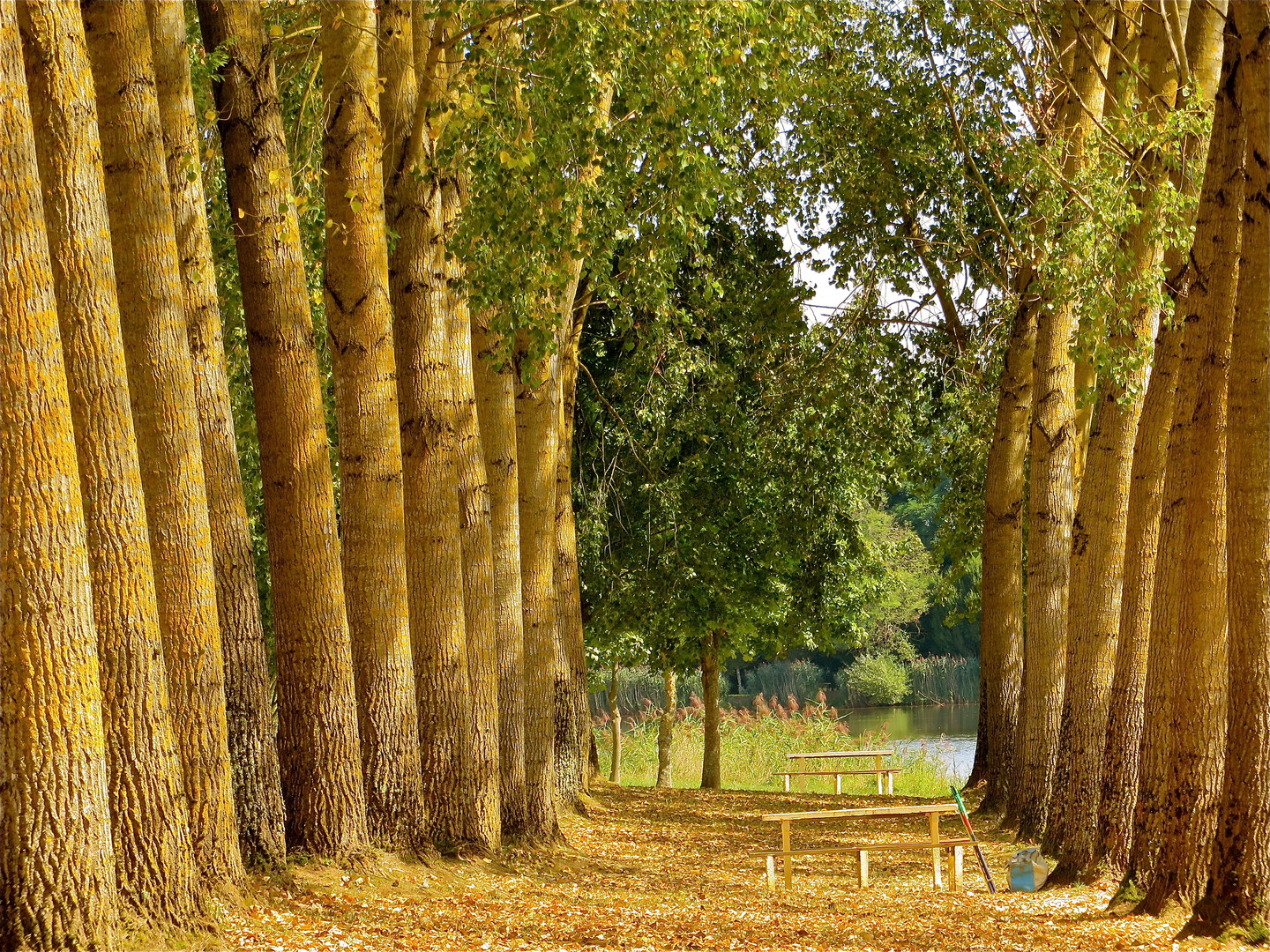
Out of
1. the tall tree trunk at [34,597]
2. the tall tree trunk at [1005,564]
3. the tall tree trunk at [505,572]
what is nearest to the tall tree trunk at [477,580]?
the tall tree trunk at [505,572]

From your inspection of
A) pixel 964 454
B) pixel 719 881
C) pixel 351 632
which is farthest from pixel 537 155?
pixel 964 454

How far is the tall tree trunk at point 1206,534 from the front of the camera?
6.19m

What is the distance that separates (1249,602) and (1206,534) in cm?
49

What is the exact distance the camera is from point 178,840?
5.00 metres

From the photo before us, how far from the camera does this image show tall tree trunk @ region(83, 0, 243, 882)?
5.43 meters

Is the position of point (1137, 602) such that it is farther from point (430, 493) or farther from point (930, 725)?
point (930, 725)

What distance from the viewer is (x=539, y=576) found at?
10.5m

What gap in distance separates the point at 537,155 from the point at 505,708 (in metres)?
3.96

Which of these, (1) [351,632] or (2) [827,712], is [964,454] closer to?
(2) [827,712]

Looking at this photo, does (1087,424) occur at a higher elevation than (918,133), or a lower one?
lower

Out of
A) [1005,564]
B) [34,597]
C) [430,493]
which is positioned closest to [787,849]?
[430,493]

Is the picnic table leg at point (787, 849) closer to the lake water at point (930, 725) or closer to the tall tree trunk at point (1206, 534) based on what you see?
the tall tree trunk at point (1206, 534)

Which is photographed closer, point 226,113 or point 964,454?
point 226,113

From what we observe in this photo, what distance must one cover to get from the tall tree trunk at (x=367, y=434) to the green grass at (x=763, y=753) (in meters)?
12.7
